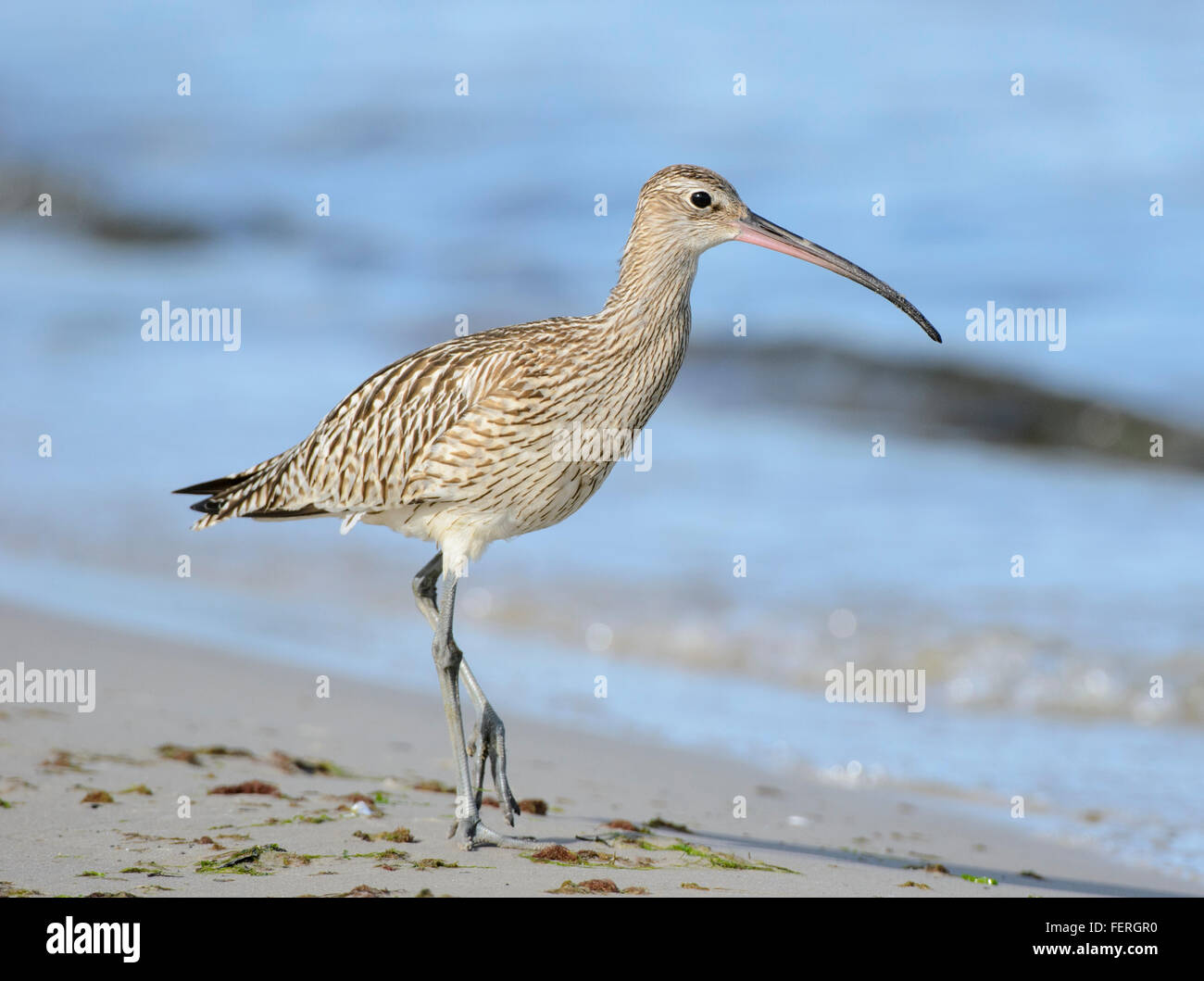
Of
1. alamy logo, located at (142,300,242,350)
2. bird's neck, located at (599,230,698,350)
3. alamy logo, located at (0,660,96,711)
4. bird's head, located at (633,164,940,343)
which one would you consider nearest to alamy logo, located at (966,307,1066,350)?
alamy logo, located at (142,300,242,350)

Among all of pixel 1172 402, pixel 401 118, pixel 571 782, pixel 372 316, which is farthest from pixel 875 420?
pixel 401 118

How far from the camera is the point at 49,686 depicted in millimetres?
6984

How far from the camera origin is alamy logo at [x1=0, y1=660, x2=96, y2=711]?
6773 mm

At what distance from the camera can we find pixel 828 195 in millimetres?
21797

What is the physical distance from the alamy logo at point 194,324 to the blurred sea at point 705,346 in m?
0.37

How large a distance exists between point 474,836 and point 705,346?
13.6m

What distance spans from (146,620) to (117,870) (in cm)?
451

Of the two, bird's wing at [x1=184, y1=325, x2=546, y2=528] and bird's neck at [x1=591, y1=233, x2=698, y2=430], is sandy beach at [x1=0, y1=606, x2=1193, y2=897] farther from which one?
bird's neck at [x1=591, y1=233, x2=698, y2=430]

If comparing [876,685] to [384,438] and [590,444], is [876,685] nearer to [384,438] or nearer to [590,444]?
[590,444]

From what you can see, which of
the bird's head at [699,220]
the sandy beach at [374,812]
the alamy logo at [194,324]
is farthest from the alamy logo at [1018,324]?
the bird's head at [699,220]

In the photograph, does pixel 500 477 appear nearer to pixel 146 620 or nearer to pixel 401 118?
pixel 146 620

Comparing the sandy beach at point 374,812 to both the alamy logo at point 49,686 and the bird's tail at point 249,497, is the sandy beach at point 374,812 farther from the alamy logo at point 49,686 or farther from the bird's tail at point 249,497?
the bird's tail at point 249,497

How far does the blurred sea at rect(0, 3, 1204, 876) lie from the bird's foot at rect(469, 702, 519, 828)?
210cm
